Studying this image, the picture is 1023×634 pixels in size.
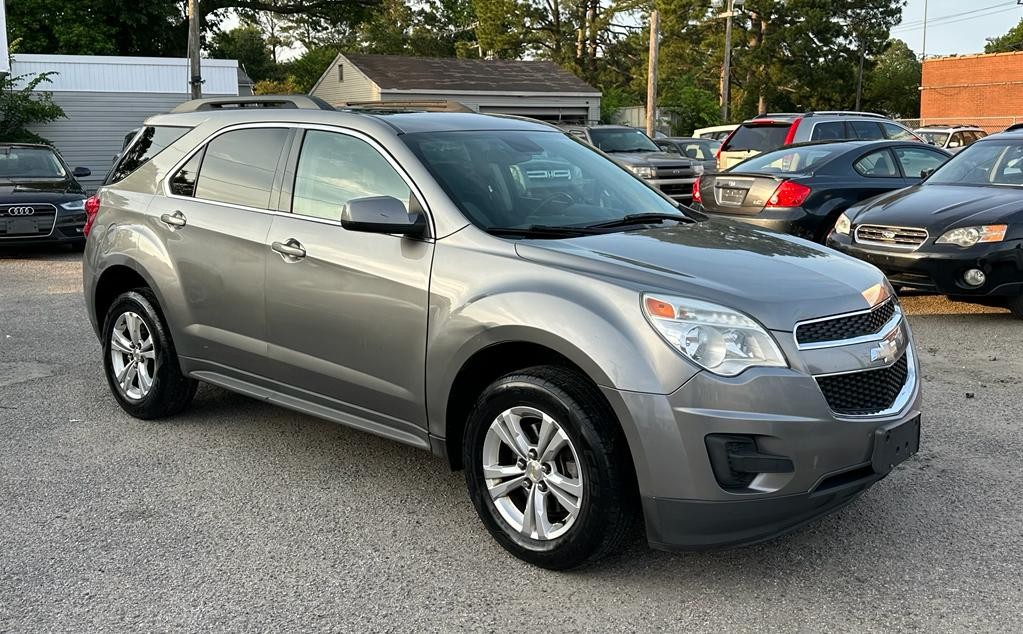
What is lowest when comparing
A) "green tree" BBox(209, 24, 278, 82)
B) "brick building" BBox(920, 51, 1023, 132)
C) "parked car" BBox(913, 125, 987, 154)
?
"parked car" BBox(913, 125, 987, 154)

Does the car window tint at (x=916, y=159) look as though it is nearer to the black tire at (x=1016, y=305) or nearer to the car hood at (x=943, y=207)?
the car hood at (x=943, y=207)

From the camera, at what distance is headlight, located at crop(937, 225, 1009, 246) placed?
7.78m

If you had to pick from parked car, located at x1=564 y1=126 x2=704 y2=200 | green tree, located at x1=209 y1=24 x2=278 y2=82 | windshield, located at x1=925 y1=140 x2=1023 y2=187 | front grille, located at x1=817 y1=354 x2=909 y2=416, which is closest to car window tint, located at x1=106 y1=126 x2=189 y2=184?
front grille, located at x1=817 y1=354 x2=909 y2=416

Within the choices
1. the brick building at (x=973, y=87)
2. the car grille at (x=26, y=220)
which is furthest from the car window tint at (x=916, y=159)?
the brick building at (x=973, y=87)

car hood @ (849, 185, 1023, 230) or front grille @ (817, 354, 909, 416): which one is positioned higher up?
car hood @ (849, 185, 1023, 230)

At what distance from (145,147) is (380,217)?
2.51m

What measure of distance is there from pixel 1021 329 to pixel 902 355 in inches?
186

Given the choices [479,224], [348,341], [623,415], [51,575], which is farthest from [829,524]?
[51,575]

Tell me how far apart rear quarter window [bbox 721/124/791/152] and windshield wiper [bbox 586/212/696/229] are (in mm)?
12044

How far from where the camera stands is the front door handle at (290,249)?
459cm

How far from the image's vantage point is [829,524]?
13.7 feet

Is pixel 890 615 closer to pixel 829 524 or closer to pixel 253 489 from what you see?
pixel 829 524

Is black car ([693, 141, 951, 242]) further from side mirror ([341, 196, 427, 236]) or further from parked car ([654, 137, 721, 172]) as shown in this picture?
parked car ([654, 137, 721, 172])

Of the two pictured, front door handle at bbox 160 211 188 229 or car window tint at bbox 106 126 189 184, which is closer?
front door handle at bbox 160 211 188 229
